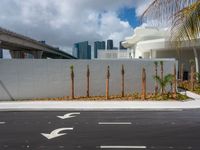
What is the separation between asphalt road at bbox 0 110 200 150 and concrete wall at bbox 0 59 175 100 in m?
5.30

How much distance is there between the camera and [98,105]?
20.5 metres

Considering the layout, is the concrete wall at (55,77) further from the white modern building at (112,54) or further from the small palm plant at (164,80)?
the white modern building at (112,54)

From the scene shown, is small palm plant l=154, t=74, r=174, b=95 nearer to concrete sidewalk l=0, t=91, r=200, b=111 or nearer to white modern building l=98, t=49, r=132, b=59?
concrete sidewalk l=0, t=91, r=200, b=111

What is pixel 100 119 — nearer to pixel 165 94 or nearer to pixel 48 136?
pixel 48 136

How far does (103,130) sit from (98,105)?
7280 mm

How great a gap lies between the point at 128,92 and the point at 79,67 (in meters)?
3.40

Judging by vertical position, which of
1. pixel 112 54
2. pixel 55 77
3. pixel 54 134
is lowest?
pixel 54 134

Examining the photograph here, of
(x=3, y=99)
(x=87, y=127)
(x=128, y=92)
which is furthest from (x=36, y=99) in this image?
(x=87, y=127)

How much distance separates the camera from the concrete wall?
2361 cm

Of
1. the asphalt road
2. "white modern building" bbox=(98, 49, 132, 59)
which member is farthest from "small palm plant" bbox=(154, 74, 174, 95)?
"white modern building" bbox=(98, 49, 132, 59)

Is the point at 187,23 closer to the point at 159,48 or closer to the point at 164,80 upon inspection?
the point at 164,80

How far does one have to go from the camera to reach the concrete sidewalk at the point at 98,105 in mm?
19392

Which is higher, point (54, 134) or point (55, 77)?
point (55, 77)

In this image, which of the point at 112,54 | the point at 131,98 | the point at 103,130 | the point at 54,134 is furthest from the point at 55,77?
the point at 112,54
